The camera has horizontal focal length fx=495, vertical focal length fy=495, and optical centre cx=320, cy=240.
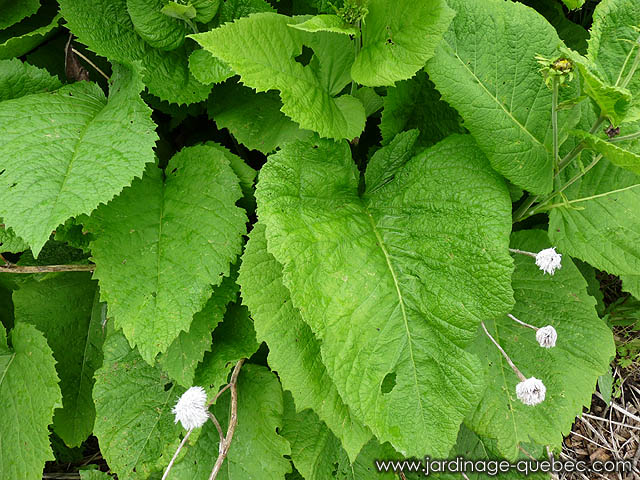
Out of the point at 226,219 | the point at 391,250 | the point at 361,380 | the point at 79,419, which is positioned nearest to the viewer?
the point at 361,380

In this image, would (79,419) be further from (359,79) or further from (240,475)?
(359,79)

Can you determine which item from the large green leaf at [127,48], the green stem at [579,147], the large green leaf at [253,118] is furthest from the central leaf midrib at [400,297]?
the large green leaf at [127,48]

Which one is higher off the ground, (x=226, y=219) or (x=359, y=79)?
(x=359, y=79)

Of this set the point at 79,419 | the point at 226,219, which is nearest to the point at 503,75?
the point at 226,219

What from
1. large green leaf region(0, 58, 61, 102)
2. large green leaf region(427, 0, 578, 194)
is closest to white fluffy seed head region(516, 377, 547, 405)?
large green leaf region(427, 0, 578, 194)

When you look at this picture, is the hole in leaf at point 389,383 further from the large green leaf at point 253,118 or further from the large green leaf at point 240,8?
the large green leaf at point 240,8

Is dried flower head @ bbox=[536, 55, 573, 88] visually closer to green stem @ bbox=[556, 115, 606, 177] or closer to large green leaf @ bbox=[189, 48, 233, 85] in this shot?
green stem @ bbox=[556, 115, 606, 177]

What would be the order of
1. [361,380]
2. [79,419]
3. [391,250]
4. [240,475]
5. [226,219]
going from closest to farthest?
[361,380], [391,250], [226,219], [240,475], [79,419]
